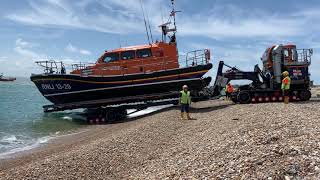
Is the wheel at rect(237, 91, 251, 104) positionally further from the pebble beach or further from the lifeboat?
the pebble beach

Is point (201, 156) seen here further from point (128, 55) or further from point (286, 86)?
point (128, 55)

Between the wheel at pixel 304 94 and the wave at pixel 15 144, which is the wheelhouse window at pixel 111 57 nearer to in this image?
the wave at pixel 15 144

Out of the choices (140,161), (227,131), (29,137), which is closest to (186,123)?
(227,131)

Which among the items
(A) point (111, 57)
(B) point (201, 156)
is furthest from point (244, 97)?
(B) point (201, 156)

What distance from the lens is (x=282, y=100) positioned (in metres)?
23.3

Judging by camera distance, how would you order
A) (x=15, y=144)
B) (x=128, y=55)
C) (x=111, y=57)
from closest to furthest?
(x=15, y=144), (x=128, y=55), (x=111, y=57)

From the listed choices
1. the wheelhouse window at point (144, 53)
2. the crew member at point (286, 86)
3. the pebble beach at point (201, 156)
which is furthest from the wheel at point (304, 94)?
the pebble beach at point (201, 156)

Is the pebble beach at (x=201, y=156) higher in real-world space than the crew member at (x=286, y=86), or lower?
lower

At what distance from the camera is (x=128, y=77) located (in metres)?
23.6

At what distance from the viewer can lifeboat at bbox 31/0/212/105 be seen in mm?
23609

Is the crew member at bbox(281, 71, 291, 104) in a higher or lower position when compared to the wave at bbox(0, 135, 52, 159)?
higher

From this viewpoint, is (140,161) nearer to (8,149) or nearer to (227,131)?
(227,131)

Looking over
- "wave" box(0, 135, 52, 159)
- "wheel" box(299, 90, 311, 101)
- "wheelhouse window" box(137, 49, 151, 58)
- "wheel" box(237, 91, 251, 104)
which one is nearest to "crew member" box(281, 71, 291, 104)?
"wheel" box(299, 90, 311, 101)

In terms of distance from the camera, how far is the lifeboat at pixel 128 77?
2361 cm
